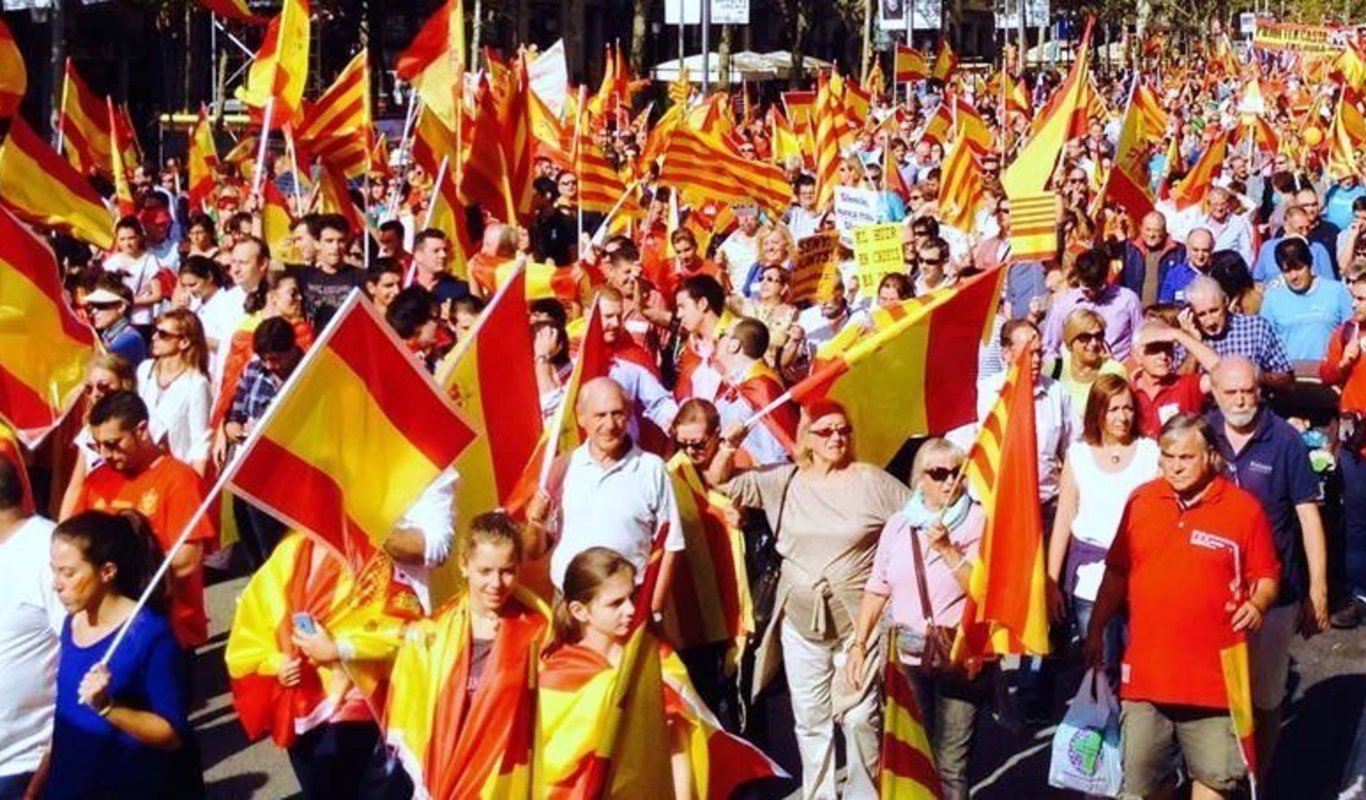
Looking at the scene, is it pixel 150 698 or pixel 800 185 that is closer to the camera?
pixel 150 698

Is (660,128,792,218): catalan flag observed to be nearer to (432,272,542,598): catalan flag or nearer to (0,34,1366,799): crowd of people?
(0,34,1366,799): crowd of people

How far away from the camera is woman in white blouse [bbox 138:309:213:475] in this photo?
334 inches

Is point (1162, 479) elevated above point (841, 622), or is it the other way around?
point (1162, 479)

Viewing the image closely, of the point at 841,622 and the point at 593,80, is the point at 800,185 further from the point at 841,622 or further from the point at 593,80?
the point at 593,80

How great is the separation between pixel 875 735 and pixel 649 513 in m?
0.99

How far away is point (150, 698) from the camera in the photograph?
17.5ft

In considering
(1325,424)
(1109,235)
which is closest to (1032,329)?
(1325,424)

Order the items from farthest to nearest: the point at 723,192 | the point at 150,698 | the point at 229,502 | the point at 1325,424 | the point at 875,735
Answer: the point at 723,192 < the point at 1325,424 < the point at 229,502 < the point at 875,735 < the point at 150,698

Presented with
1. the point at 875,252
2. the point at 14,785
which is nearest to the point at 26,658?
the point at 14,785

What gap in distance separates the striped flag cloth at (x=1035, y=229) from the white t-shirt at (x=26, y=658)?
6.92m

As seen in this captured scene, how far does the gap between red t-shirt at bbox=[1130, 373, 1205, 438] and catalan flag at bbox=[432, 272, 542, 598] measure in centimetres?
252

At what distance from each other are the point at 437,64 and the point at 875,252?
13.1ft

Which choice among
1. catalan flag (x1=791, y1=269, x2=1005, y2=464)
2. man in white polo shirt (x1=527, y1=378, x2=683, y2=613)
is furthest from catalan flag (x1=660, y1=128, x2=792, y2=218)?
man in white polo shirt (x1=527, y1=378, x2=683, y2=613)

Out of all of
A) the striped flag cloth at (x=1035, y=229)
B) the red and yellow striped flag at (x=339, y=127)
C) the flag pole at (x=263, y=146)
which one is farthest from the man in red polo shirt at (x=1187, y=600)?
the red and yellow striped flag at (x=339, y=127)
